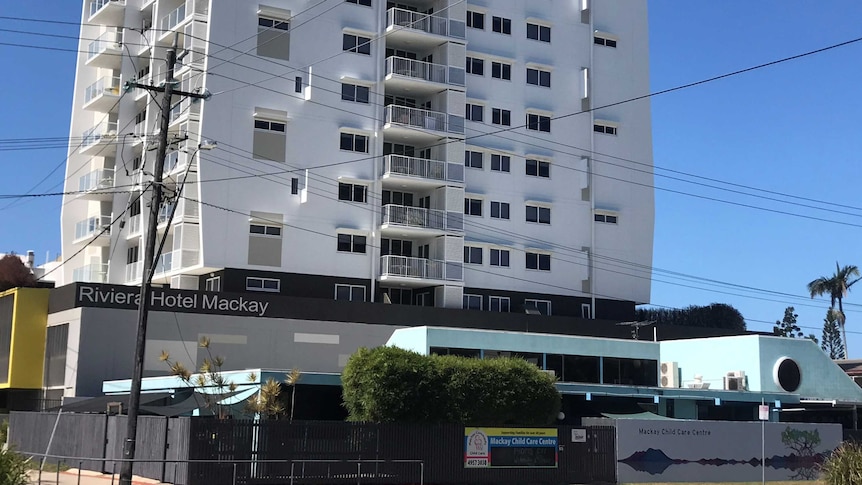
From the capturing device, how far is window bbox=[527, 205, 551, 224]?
69.8 meters

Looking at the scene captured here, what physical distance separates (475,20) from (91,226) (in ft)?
99.8

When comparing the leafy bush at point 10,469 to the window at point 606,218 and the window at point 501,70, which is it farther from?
the window at point 606,218

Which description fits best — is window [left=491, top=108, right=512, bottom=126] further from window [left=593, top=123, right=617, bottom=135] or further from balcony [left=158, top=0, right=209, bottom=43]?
balcony [left=158, top=0, right=209, bottom=43]

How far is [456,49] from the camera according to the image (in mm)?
67312

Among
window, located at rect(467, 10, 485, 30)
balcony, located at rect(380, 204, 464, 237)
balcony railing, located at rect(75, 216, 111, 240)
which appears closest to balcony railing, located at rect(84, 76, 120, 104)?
balcony railing, located at rect(75, 216, 111, 240)

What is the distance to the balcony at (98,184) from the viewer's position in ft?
233

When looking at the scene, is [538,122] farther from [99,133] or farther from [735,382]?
[99,133]

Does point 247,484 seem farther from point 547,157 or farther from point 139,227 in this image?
point 547,157

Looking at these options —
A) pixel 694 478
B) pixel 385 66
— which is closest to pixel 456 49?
pixel 385 66

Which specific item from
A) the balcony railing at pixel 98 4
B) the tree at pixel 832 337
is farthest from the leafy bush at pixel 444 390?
the tree at pixel 832 337

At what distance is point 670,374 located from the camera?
57.5m

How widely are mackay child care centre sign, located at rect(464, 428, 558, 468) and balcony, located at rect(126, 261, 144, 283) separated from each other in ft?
119

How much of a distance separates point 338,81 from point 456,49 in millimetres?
8595

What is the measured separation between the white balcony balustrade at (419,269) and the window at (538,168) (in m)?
9.33
